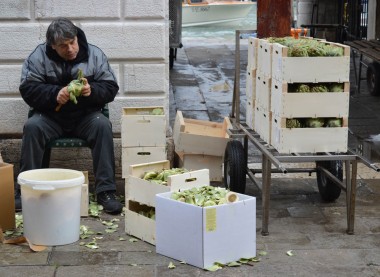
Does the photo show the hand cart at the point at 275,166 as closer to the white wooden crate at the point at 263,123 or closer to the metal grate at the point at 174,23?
the white wooden crate at the point at 263,123

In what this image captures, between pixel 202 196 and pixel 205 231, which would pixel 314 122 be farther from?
pixel 205 231

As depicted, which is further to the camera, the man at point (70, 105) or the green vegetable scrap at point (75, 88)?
the man at point (70, 105)

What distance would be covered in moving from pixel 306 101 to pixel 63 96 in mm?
1902

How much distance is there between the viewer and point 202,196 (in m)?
5.98

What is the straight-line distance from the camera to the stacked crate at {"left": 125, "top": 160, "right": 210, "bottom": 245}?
6.27m

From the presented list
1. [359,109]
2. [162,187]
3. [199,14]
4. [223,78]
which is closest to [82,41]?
[162,187]

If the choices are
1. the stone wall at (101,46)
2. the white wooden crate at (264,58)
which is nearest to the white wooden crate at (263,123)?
the white wooden crate at (264,58)

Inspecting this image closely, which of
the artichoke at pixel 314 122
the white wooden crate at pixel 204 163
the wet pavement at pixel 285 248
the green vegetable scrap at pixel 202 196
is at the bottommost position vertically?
the wet pavement at pixel 285 248

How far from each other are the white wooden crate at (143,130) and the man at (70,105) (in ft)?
0.50

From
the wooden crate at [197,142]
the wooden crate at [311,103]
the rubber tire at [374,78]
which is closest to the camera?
the wooden crate at [311,103]

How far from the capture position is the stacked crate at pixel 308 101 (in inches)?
253

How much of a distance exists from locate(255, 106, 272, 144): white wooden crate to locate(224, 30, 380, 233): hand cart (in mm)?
51

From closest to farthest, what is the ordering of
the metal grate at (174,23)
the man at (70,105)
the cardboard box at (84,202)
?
the cardboard box at (84,202), the man at (70,105), the metal grate at (174,23)

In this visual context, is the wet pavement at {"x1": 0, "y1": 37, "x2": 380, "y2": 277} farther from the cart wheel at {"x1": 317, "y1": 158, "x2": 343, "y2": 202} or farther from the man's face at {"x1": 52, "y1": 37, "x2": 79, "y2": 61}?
the man's face at {"x1": 52, "y1": 37, "x2": 79, "y2": 61}
